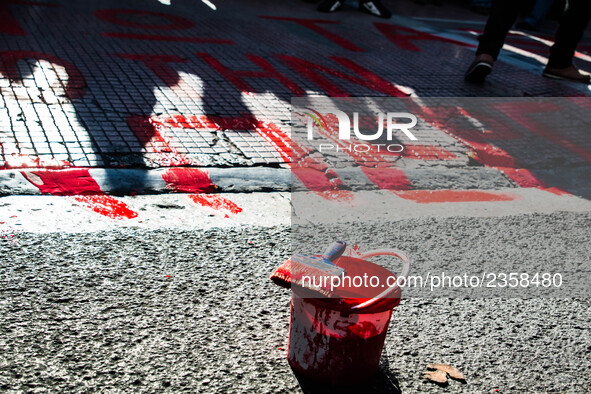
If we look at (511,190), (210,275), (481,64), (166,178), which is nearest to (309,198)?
(166,178)

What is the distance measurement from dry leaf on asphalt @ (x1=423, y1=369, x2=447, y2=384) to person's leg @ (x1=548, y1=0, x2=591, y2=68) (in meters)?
5.03

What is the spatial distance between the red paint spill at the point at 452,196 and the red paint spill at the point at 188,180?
3.86ft

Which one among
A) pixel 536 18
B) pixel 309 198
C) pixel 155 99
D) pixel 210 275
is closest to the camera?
pixel 210 275

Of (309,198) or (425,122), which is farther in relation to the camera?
(425,122)

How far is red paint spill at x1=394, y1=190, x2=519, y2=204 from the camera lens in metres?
3.71

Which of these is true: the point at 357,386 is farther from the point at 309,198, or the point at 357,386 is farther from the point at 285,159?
→ the point at 285,159

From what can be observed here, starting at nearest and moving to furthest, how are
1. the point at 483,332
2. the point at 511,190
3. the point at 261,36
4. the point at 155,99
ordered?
1. the point at 483,332
2. the point at 511,190
3. the point at 155,99
4. the point at 261,36

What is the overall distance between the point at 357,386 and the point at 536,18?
1012cm

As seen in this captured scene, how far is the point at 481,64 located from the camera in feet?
20.0

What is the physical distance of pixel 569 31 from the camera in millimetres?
6152

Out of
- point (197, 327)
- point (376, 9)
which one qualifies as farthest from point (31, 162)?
point (376, 9)

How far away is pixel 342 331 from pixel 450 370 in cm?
49

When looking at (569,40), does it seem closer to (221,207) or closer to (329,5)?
(329,5)

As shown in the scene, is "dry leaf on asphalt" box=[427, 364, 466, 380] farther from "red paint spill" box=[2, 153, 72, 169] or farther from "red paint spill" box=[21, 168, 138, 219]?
"red paint spill" box=[2, 153, 72, 169]
